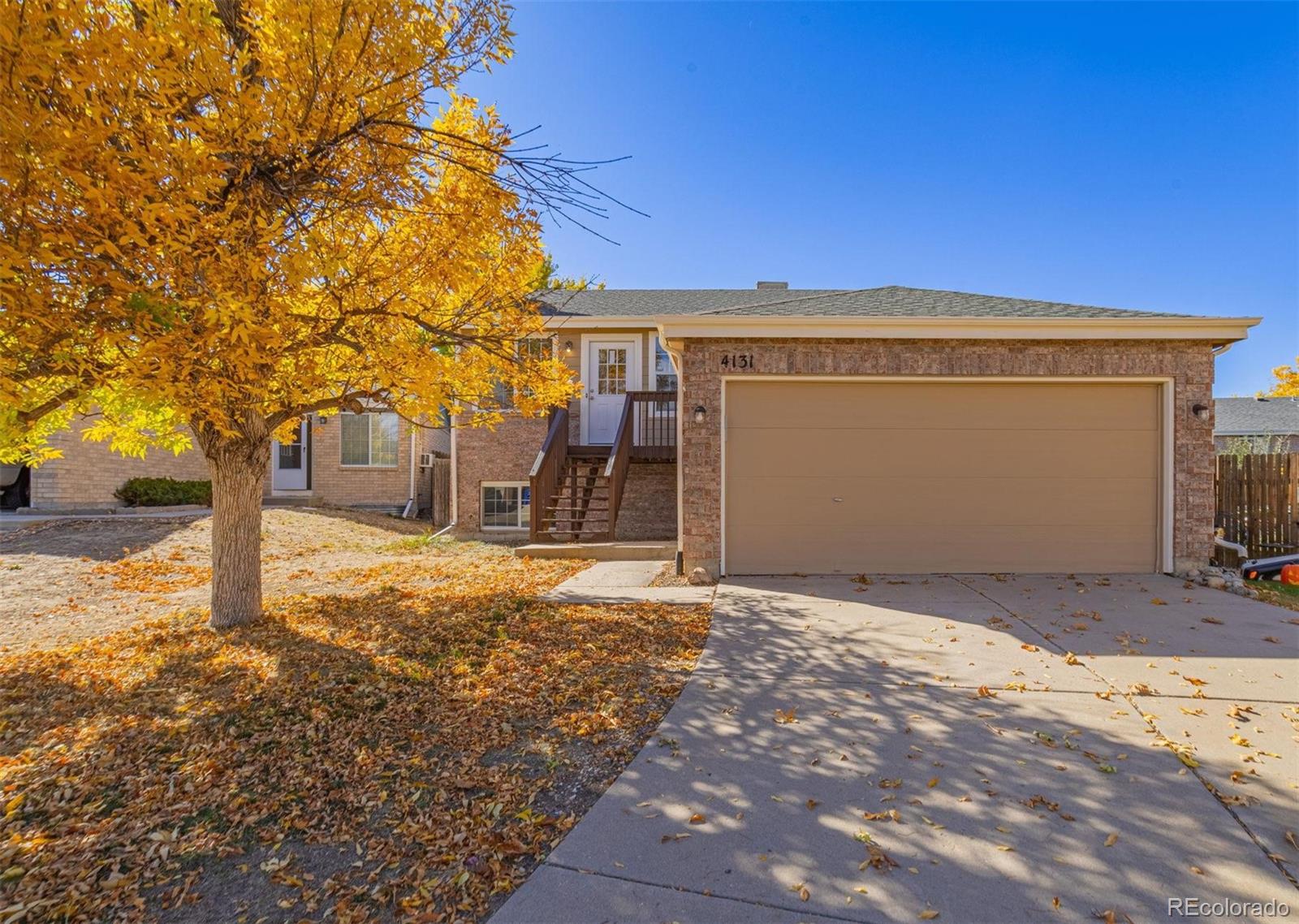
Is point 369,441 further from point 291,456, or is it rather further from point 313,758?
point 313,758

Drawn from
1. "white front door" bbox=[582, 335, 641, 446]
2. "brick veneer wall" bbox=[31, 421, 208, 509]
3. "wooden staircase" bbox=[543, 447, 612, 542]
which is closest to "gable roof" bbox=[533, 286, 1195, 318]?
"white front door" bbox=[582, 335, 641, 446]

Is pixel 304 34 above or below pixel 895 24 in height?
below

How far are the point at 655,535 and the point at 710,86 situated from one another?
284 inches

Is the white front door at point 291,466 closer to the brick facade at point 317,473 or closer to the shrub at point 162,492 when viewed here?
the brick facade at point 317,473

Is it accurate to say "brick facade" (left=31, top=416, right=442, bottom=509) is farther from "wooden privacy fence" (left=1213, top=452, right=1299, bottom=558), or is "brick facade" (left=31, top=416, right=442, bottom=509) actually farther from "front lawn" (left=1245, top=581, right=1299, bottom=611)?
"wooden privacy fence" (left=1213, top=452, right=1299, bottom=558)

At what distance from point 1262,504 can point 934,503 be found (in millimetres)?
5278

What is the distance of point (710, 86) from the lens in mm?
8820

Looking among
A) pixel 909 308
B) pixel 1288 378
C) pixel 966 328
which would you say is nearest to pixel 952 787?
pixel 966 328

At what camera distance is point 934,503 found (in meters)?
7.28

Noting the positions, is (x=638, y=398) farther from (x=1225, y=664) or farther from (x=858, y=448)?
(x=1225, y=664)

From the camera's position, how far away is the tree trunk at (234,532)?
513 cm

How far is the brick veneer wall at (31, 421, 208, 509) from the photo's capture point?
11.9 meters

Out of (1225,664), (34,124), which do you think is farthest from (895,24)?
(34,124)

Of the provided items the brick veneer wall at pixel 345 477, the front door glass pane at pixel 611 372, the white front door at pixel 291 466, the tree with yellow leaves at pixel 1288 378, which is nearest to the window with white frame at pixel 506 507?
the front door glass pane at pixel 611 372
